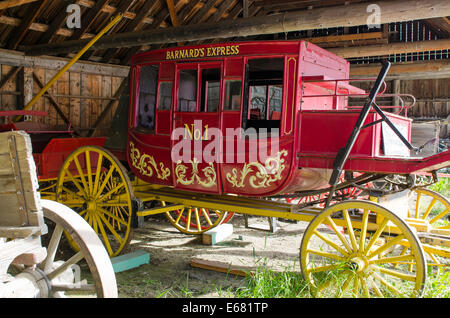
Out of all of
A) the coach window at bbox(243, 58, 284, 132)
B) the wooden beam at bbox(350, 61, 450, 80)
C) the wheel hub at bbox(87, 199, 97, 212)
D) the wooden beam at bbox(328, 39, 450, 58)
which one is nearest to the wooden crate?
the wheel hub at bbox(87, 199, 97, 212)

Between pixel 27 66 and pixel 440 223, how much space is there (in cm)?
801

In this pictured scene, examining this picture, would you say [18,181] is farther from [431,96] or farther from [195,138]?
[431,96]

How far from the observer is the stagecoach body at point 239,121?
3807mm

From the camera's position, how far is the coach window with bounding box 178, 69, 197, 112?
4.64 m

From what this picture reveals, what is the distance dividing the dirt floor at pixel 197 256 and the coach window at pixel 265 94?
58.8 inches

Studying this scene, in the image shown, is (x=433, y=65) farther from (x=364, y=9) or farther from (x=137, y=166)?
(x=137, y=166)

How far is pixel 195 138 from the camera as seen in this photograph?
173 inches

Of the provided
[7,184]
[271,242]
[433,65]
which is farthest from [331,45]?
[7,184]

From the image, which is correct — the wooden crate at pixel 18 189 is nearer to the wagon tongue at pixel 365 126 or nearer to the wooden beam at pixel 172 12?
the wagon tongue at pixel 365 126

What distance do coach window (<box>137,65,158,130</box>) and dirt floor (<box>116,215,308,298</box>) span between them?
160 centimetres

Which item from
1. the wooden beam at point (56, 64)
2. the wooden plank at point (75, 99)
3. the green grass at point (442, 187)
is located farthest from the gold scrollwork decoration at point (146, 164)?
the green grass at point (442, 187)

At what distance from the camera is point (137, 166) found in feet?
16.2

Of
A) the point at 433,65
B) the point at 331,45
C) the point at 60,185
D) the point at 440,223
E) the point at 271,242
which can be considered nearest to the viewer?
the point at 60,185

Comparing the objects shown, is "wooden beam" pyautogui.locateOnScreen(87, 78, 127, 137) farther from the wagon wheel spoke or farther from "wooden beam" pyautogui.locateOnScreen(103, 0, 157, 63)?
the wagon wheel spoke
